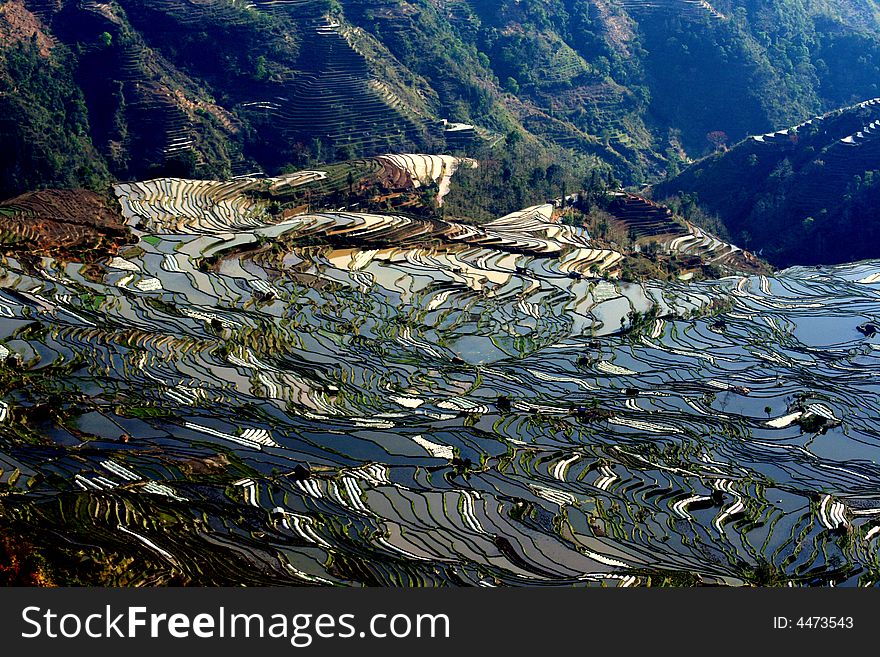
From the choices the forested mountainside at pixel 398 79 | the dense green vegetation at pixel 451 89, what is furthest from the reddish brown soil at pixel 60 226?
the forested mountainside at pixel 398 79

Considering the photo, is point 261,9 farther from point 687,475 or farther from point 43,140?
point 687,475

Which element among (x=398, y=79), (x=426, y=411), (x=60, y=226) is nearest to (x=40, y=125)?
(x=60, y=226)

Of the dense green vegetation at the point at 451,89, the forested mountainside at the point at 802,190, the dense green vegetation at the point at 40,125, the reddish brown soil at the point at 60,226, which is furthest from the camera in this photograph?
the dense green vegetation at the point at 451,89

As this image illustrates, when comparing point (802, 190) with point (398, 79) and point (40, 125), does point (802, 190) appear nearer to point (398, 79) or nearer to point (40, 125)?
point (398, 79)

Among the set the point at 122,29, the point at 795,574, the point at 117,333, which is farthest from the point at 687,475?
the point at 122,29

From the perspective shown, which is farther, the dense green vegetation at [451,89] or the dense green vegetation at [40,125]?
the dense green vegetation at [451,89]

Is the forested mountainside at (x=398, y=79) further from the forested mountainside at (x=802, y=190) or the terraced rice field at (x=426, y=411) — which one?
the terraced rice field at (x=426, y=411)
